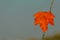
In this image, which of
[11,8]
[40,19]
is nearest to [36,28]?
[11,8]

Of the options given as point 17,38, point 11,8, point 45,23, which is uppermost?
point 11,8

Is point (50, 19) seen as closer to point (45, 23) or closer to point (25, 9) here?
point (45, 23)

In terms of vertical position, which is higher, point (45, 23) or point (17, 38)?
point (17, 38)

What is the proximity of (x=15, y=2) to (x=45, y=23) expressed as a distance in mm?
618

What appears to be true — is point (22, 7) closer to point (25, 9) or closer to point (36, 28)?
point (25, 9)

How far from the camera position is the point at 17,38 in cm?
117

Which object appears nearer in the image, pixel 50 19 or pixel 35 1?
pixel 50 19

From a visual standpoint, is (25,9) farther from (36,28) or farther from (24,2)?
(36,28)

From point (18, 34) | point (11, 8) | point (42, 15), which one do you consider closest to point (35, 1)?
point (11, 8)

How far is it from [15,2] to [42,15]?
58 cm

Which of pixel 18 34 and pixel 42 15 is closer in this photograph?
pixel 42 15

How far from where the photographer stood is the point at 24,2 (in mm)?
1143

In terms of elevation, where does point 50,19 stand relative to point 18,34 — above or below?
below

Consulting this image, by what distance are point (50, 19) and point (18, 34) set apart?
619 mm
